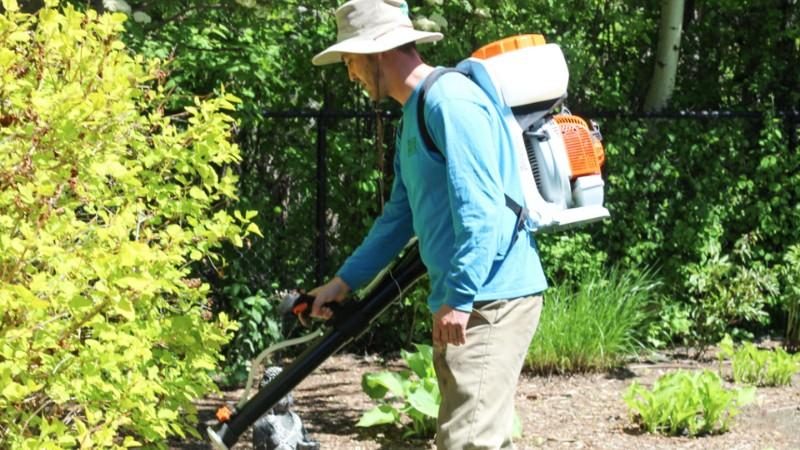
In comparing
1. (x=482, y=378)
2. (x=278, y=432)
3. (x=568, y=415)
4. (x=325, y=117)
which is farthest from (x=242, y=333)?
(x=482, y=378)

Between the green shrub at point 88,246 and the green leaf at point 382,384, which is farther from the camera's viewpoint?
the green leaf at point 382,384

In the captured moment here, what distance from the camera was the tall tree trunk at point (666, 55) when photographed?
8.87 metres

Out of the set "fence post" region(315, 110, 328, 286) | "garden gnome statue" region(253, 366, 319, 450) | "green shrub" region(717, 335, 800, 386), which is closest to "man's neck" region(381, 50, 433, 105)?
"garden gnome statue" region(253, 366, 319, 450)

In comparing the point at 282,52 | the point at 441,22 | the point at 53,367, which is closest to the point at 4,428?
the point at 53,367

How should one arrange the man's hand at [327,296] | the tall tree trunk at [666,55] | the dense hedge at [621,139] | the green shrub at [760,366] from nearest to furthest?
the man's hand at [327,296] < the green shrub at [760,366] < the dense hedge at [621,139] < the tall tree trunk at [666,55]

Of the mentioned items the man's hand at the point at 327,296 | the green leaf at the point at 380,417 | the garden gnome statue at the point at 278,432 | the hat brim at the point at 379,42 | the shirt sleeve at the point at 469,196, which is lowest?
the green leaf at the point at 380,417

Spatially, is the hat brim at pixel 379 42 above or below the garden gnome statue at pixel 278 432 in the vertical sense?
above

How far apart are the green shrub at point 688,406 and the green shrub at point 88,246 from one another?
2.45 meters

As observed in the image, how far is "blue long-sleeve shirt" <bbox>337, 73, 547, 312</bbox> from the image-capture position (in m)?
3.54

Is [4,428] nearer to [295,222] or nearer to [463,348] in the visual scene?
[463,348]

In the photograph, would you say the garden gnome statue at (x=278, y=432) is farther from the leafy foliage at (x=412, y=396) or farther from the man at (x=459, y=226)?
the man at (x=459, y=226)

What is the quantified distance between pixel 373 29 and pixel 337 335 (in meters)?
0.90

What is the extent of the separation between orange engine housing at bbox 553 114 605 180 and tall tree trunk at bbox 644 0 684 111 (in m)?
4.97

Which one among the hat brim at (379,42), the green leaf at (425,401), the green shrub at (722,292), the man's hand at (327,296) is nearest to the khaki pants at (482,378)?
the man's hand at (327,296)
